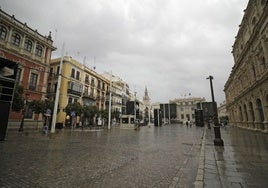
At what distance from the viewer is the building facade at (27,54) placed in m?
20.8

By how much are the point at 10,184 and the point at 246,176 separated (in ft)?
20.7

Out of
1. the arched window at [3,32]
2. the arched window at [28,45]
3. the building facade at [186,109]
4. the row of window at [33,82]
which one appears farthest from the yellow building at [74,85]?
the building facade at [186,109]

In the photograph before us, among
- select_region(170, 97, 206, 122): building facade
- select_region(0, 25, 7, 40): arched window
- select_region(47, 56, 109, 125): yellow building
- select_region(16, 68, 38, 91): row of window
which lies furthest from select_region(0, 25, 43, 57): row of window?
select_region(170, 97, 206, 122): building facade

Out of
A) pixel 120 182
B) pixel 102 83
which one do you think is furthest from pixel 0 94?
pixel 102 83

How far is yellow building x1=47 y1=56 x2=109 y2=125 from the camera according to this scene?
3084 cm

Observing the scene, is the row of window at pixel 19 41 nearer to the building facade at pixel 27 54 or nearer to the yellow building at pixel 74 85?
the building facade at pixel 27 54

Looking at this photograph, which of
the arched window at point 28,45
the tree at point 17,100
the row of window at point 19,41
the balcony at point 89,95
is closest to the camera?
the tree at point 17,100

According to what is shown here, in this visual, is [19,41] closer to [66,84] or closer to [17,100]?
[66,84]

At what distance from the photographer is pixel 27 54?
930 inches

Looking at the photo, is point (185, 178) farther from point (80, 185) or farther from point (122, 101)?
point (122, 101)

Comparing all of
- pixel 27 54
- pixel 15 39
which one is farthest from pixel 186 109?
pixel 15 39

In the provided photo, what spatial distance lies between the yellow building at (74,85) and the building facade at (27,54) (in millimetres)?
3235

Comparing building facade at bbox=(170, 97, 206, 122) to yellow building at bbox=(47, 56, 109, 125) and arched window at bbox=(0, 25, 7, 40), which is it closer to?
yellow building at bbox=(47, 56, 109, 125)

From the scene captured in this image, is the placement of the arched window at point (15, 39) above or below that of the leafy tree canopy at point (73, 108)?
above
